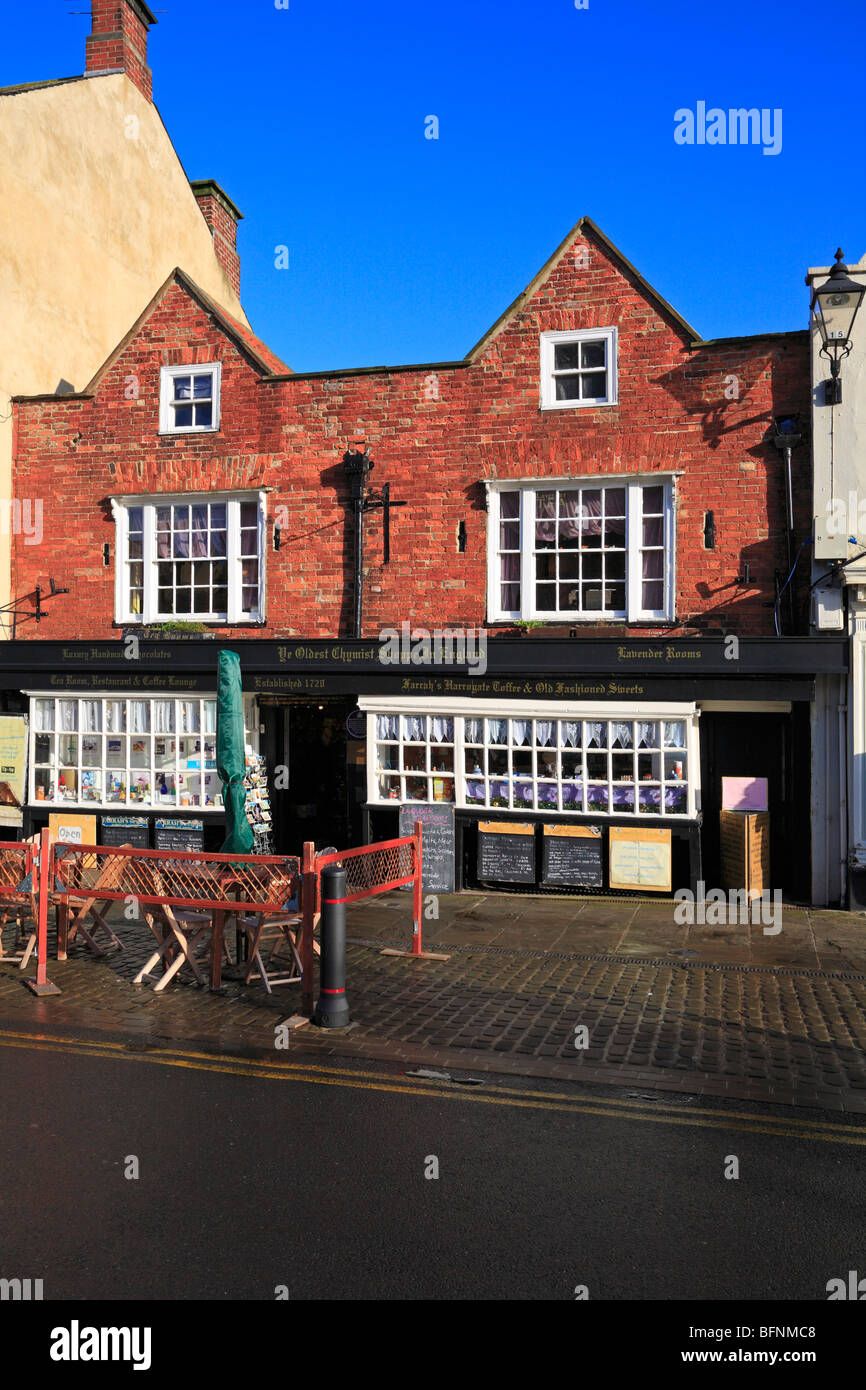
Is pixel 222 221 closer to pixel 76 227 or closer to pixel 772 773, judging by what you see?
pixel 76 227

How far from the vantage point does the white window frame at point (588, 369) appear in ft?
46.3

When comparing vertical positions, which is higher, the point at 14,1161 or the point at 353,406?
the point at 353,406

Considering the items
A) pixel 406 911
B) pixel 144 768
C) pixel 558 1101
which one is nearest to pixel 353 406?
pixel 144 768

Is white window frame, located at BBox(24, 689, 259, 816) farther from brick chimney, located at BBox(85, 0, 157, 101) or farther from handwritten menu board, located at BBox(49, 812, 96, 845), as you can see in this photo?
brick chimney, located at BBox(85, 0, 157, 101)

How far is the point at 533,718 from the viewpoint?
1382 centimetres

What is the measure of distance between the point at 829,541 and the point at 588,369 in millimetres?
4165

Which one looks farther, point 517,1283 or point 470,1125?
point 470,1125

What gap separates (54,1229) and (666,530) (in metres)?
11.4

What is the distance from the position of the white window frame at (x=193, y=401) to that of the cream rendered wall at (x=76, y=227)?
2430mm

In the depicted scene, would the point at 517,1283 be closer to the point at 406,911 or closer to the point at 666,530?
the point at 406,911

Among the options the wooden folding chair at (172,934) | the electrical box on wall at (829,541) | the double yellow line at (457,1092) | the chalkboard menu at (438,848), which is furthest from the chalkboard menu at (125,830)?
the electrical box on wall at (829,541)

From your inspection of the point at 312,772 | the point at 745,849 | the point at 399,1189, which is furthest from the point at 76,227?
the point at 399,1189
